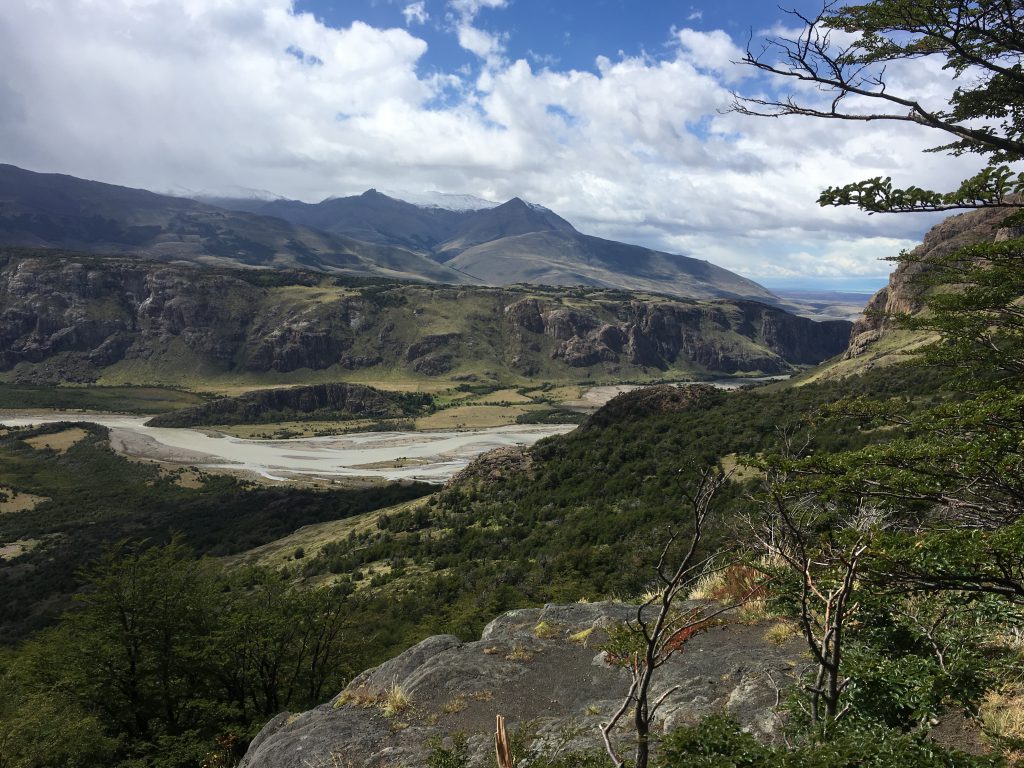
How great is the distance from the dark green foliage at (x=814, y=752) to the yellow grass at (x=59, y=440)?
139m

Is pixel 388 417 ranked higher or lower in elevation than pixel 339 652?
lower

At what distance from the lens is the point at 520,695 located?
11.3 metres

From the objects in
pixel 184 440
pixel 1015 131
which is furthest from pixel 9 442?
pixel 1015 131

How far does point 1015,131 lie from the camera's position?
12523 mm

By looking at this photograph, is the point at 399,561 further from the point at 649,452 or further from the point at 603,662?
the point at 603,662

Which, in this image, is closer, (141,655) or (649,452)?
(141,655)

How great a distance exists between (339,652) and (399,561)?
65.9ft

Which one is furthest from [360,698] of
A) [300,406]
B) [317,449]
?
[300,406]

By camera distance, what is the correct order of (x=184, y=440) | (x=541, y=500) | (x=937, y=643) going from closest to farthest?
1. (x=937, y=643)
2. (x=541, y=500)
3. (x=184, y=440)

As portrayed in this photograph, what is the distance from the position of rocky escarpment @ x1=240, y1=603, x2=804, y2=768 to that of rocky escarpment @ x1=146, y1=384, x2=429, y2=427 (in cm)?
15535

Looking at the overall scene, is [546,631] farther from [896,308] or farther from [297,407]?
[297,407]

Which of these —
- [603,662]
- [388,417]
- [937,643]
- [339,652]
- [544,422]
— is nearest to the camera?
[937,643]

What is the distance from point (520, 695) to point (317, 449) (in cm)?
12201

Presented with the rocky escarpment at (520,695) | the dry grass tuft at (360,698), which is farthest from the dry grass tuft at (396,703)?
the dry grass tuft at (360,698)
